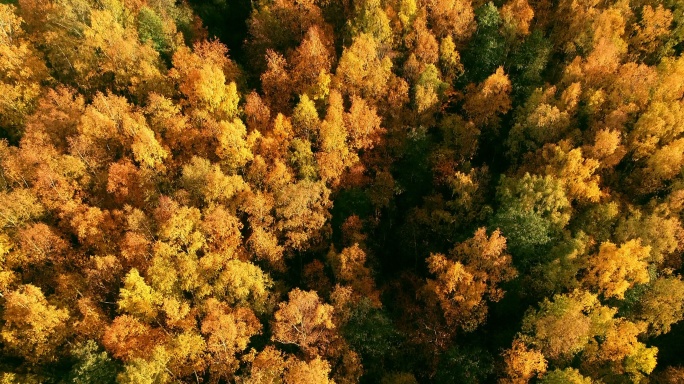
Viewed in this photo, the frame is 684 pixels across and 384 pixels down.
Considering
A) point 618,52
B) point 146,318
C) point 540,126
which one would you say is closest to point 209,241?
point 146,318

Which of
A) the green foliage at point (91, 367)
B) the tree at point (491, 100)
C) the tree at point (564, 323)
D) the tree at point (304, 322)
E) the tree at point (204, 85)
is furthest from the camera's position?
the tree at point (491, 100)

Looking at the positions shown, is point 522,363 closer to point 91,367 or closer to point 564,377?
point 564,377

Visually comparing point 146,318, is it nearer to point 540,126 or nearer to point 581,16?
point 540,126

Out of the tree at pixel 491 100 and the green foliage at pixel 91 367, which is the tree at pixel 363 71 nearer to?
the tree at pixel 491 100

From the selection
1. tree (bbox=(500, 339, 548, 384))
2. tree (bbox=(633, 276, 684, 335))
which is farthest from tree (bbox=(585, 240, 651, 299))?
tree (bbox=(500, 339, 548, 384))

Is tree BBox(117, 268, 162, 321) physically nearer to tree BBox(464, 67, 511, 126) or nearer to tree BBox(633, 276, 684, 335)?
tree BBox(464, 67, 511, 126)

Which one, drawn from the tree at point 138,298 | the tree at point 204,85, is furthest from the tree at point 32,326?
the tree at point 204,85

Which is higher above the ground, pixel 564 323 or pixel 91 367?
pixel 564 323

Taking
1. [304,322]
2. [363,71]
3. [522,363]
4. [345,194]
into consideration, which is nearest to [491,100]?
[363,71]
